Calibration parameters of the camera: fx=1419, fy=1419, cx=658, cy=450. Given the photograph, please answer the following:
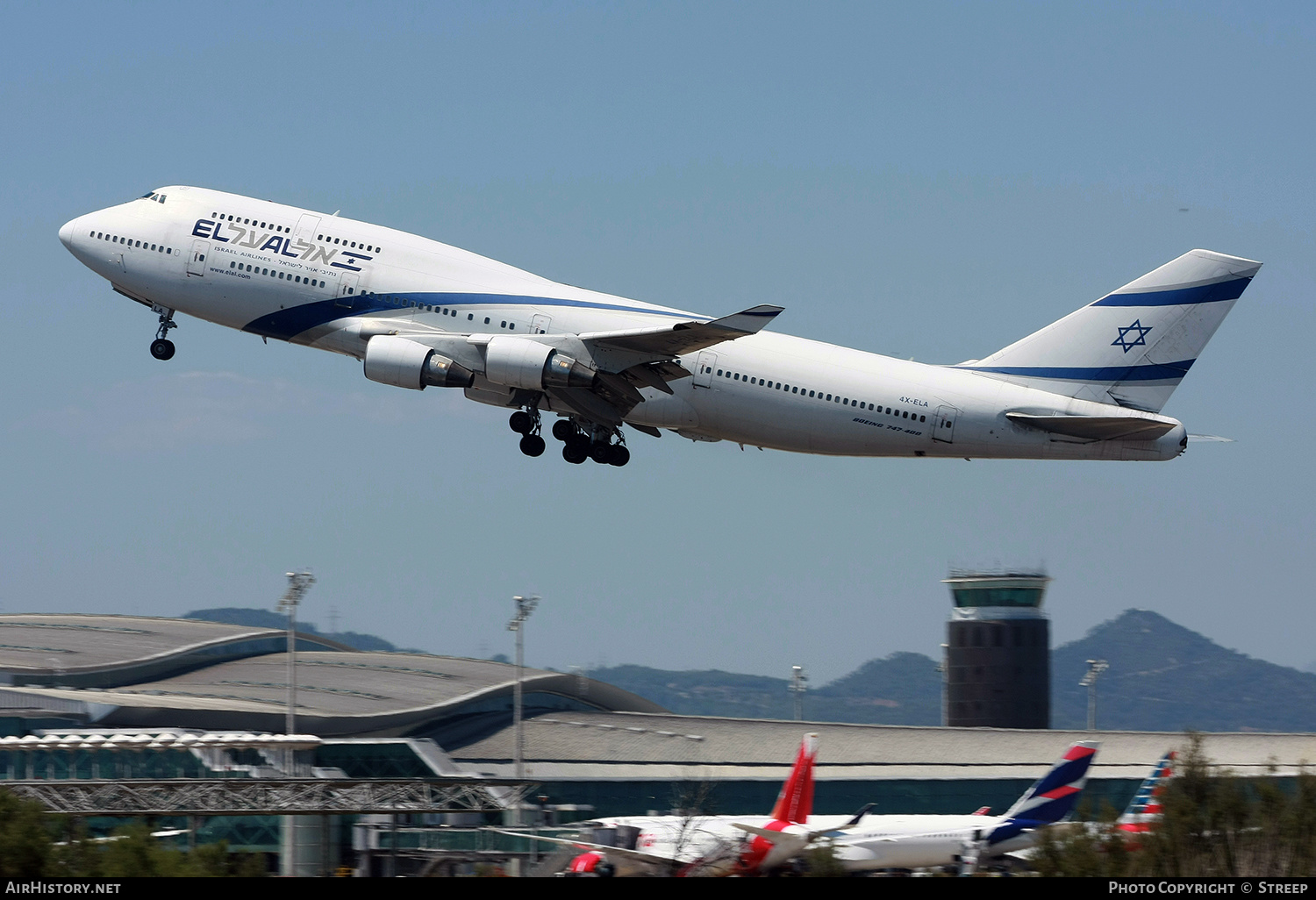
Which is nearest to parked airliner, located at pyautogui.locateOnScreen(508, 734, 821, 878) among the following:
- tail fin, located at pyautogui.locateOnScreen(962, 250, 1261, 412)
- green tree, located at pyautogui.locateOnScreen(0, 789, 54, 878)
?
green tree, located at pyautogui.locateOnScreen(0, 789, 54, 878)

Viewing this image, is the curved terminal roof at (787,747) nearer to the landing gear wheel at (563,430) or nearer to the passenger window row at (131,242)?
the landing gear wheel at (563,430)

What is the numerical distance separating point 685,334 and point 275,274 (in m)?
13.0

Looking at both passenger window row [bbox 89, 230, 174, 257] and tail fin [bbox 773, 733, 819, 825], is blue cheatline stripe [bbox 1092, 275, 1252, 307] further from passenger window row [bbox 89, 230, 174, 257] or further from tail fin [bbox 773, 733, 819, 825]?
passenger window row [bbox 89, 230, 174, 257]

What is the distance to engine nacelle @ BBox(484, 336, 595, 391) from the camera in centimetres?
4125

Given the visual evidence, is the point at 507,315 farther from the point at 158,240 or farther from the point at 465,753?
the point at 465,753

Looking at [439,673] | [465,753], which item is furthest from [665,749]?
[439,673]

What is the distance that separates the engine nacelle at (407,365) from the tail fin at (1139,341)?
16.1 metres

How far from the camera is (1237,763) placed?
71.2m

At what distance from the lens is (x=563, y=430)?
152 feet

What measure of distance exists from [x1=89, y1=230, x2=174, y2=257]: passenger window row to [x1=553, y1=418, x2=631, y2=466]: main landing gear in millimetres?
13455

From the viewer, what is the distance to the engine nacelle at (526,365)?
135ft

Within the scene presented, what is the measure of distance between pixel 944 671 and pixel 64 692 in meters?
60.6

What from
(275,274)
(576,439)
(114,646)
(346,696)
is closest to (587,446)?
(576,439)

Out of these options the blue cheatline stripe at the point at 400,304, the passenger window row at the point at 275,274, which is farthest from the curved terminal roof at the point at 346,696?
the blue cheatline stripe at the point at 400,304
